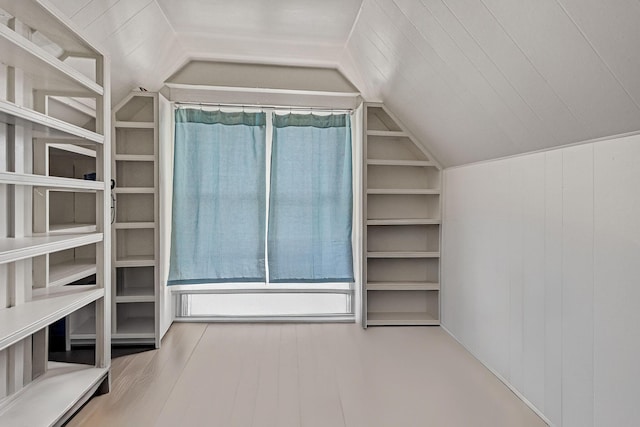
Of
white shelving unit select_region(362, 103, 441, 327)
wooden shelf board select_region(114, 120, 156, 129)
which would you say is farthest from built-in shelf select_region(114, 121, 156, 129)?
white shelving unit select_region(362, 103, 441, 327)

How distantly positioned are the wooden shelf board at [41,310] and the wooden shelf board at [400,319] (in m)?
2.23

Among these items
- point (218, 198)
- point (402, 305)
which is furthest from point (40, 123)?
point (402, 305)

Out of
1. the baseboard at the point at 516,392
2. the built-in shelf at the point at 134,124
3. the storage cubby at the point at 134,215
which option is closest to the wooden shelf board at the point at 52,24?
the built-in shelf at the point at 134,124

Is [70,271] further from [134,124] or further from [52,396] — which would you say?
[134,124]

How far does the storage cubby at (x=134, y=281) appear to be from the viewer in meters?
3.26

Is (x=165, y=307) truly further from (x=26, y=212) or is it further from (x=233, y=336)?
(x=26, y=212)

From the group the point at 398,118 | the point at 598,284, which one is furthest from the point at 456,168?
the point at 598,284

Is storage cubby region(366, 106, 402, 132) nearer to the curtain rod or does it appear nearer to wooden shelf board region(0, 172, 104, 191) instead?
the curtain rod

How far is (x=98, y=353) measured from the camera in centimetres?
218

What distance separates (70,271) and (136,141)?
1.28 m

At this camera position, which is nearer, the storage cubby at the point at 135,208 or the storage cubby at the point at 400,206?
the storage cubby at the point at 135,208

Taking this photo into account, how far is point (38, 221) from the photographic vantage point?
2.09 meters

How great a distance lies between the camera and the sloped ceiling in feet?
4.50

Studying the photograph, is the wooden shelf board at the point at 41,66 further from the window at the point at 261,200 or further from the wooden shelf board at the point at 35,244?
the window at the point at 261,200
